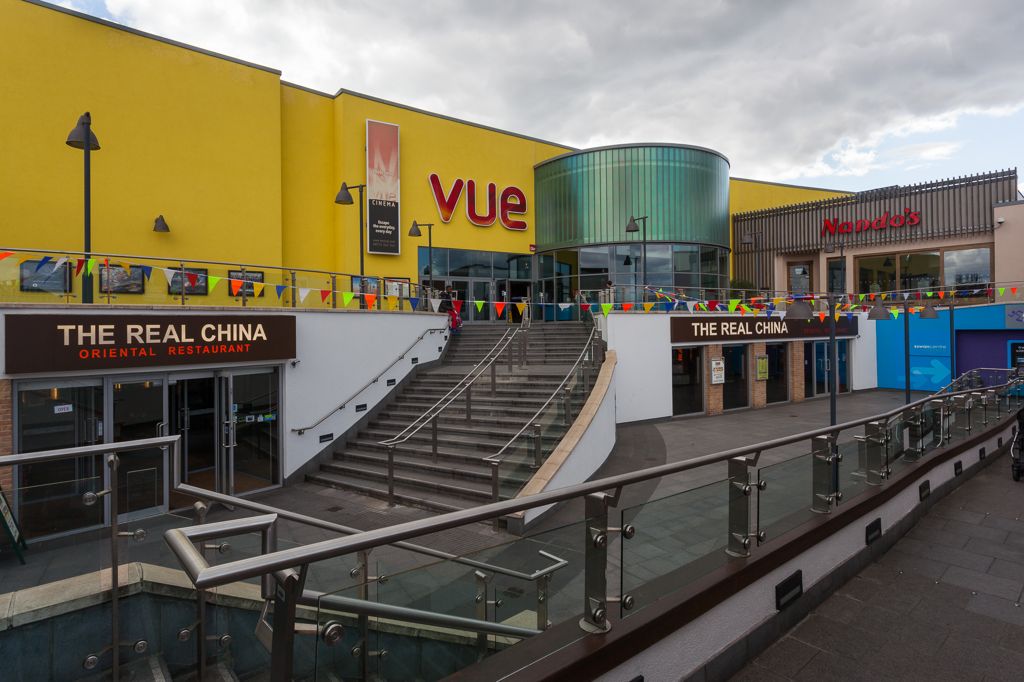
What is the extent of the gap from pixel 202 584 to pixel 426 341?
15.0m

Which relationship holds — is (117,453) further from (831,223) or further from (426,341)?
(831,223)

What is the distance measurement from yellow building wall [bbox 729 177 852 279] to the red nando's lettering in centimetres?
541

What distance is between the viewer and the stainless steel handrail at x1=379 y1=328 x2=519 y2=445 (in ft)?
37.5

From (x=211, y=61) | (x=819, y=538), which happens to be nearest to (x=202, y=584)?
(x=819, y=538)

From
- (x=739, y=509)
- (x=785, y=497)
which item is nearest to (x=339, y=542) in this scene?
(x=739, y=509)

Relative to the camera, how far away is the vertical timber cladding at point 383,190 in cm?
2117

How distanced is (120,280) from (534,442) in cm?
820

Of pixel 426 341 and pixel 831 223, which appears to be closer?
pixel 426 341

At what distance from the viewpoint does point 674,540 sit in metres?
3.67

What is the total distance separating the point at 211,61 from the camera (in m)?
17.8

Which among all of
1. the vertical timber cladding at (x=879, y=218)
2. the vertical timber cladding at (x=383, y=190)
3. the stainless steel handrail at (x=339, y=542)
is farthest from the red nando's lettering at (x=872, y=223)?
the stainless steel handrail at (x=339, y=542)

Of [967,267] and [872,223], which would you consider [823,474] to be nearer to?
[967,267]

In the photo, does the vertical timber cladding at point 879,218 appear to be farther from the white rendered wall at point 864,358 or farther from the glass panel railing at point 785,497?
the glass panel railing at point 785,497

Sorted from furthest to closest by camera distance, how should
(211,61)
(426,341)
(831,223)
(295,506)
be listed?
(831,223)
(211,61)
(426,341)
(295,506)
